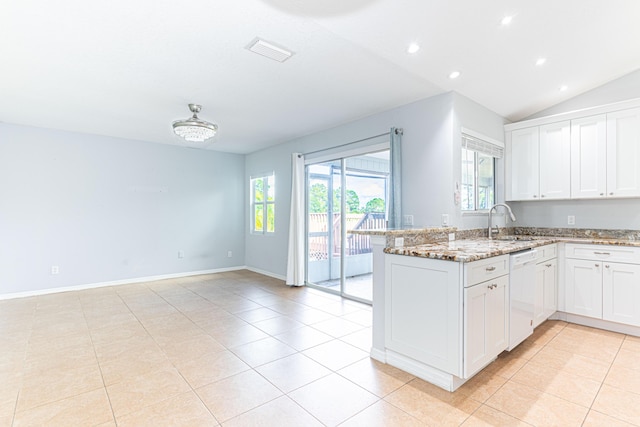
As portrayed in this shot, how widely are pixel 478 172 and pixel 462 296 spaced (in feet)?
7.99

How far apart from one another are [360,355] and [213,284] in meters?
3.50

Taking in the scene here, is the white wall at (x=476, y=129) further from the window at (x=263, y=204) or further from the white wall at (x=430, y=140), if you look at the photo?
the window at (x=263, y=204)

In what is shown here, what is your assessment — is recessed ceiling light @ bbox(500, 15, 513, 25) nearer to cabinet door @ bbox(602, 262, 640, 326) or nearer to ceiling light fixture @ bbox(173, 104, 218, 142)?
cabinet door @ bbox(602, 262, 640, 326)

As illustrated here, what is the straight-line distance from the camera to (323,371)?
2.47 meters

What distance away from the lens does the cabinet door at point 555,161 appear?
12.4ft

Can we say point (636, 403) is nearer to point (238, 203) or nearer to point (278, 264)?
point (278, 264)

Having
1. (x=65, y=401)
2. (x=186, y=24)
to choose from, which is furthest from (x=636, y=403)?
(x=186, y=24)

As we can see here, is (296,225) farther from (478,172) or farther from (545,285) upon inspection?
(545,285)

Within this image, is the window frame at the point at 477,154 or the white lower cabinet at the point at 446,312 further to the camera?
the window frame at the point at 477,154

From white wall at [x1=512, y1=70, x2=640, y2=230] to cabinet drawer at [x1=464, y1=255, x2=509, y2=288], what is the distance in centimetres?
220

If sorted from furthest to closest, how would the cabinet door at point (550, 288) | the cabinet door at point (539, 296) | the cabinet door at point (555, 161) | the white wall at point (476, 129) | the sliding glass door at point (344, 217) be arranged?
the sliding glass door at point (344, 217), the cabinet door at point (555, 161), the white wall at point (476, 129), the cabinet door at point (550, 288), the cabinet door at point (539, 296)

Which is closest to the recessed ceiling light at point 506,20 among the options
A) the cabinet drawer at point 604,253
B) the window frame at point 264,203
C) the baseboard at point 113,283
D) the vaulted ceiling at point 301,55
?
the vaulted ceiling at point 301,55

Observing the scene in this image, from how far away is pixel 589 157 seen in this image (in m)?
3.63

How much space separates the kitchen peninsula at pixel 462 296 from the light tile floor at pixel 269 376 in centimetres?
18
